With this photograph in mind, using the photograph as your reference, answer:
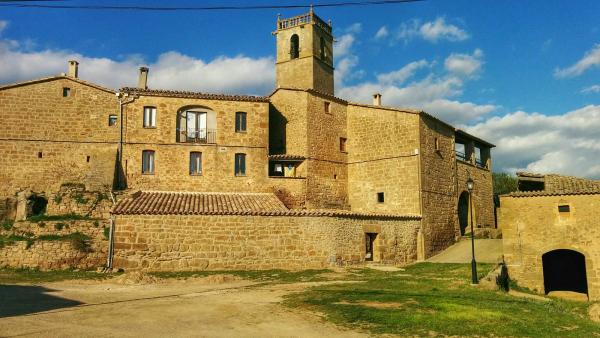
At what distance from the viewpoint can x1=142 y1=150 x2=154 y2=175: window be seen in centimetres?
2806

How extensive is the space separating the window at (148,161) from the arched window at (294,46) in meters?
16.1

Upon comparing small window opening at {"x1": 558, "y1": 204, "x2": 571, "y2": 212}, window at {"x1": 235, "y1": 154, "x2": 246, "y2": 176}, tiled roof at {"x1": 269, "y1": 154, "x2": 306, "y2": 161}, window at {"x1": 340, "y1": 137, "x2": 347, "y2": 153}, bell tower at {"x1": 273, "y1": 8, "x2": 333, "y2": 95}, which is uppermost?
bell tower at {"x1": 273, "y1": 8, "x2": 333, "y2": 95}

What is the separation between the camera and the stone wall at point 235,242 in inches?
798

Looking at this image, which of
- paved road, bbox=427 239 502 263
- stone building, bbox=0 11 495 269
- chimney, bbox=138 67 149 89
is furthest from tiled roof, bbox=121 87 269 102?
paved road, bbox=427 239 502 263

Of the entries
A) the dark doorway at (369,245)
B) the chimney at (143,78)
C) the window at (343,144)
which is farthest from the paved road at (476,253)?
the chimney at (143,78)

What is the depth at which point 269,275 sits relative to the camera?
63.3 ft

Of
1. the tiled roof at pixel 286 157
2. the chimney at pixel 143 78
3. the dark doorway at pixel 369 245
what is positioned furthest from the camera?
the chimney at pixel 143 78

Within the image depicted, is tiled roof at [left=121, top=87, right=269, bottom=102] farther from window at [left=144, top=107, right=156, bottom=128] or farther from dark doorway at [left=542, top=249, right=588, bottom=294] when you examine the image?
dark doorway at [left=542, top=249, right=588, bottom=294]

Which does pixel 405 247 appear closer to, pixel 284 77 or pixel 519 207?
pixel 519 207

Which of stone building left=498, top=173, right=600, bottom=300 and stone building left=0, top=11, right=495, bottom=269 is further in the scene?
stone building left=0, top=11, right=495, bottom=269

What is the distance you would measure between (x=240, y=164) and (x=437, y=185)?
483 inches

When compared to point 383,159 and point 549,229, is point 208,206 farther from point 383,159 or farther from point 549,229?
point 549,229

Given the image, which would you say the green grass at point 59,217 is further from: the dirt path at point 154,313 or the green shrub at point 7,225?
the dirt path at point 154,313

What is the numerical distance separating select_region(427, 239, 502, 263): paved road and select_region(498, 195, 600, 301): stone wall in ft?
12.4
